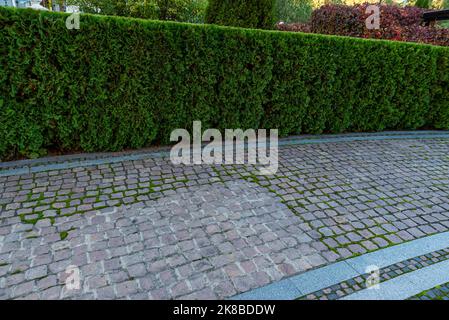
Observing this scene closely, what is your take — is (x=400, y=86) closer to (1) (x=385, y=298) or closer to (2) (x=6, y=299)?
(1) (x=385, y=298)

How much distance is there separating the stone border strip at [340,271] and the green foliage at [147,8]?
11466 millimetres

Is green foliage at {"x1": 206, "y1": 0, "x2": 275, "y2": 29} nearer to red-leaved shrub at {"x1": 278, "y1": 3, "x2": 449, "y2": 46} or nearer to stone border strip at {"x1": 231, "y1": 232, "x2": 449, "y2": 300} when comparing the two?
red-leaved shrub at {"x1": 278, "y1": 3, "x2": 449, "y2": 46}

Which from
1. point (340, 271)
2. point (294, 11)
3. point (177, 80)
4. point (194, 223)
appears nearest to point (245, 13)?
point (177, 80)

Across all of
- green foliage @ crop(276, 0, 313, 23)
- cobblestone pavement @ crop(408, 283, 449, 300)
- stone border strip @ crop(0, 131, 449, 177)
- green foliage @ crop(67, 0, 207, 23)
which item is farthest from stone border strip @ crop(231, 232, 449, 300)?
green foliage @ crop(276, 0, 313, 23)

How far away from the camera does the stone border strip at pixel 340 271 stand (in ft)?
9.04

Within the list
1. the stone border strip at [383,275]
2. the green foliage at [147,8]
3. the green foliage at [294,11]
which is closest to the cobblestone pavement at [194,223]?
the stone border strip at [383,275]

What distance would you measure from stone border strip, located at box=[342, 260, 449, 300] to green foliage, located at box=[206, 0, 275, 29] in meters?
7.12

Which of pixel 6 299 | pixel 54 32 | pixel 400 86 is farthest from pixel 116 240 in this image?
pixel 400 86

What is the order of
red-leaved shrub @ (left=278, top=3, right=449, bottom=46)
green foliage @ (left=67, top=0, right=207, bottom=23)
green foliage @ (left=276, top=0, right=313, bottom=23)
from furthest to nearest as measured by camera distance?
green foliage @ (left=276, top=0, right=313, bottom=23) < green foliage @ (left=67, top=0, right=207, bottom=23) < red-leaved shrub @ (left=278, top=3, right=449, bottom=46)

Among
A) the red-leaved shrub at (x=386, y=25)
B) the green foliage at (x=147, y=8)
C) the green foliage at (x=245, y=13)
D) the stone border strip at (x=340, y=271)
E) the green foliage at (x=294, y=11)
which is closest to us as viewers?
the stone border strip at (x=340, y=271)

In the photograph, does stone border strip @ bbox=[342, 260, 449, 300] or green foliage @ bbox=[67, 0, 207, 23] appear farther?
green foliage @ bbox=[67, 0, 207, 23]

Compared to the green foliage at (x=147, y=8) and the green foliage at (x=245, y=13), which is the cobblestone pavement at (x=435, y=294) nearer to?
the green foliage at (x=245, y=13)

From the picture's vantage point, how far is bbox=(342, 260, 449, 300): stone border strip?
2.79 meters
